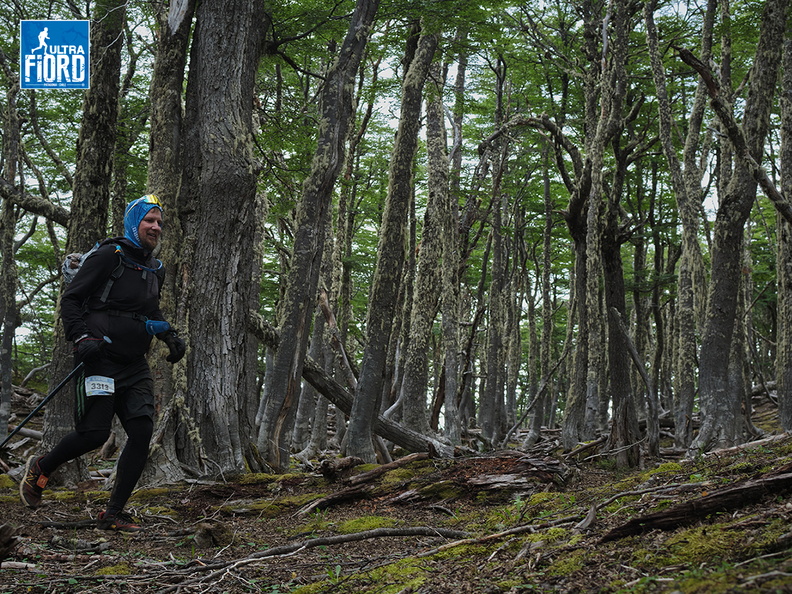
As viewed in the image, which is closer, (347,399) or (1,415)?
(347,399)

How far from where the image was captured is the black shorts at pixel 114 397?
4.50 metres

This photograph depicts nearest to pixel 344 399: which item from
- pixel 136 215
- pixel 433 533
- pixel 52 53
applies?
pixel 136 215

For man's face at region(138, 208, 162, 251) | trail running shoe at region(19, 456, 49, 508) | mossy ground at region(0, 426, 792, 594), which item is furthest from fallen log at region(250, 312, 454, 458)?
trail running shoe at region(19, 456, 49, 508)

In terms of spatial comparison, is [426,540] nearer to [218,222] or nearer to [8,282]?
[218,222]

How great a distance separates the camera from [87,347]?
4293 millimetres

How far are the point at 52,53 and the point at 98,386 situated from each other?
832 centimetres

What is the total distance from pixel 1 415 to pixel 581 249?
966 cm

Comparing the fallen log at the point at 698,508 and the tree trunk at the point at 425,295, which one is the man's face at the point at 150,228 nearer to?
the fallen log at the point at 698,508

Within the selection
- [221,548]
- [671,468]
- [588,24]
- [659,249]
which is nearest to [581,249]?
[588,24]

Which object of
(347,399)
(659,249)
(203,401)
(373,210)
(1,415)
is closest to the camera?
(203,401)

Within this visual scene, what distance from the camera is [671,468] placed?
15.8 feet

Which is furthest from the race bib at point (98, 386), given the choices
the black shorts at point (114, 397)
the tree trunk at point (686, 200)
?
the tree trunk at point (686, 200)

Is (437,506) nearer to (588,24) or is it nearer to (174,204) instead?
(174,204)

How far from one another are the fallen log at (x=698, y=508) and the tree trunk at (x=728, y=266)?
5.05m
